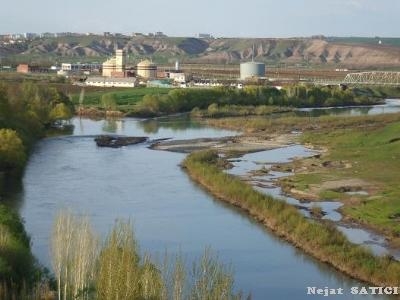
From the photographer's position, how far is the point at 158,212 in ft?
34.2

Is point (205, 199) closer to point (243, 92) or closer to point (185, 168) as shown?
point (185, 168)

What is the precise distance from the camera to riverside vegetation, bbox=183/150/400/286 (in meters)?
7.57

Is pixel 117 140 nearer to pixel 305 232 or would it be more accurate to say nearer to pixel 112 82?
pixel 305 232

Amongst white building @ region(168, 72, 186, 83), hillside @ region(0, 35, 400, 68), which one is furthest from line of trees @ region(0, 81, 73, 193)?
hillside @ region(0, 35, 400, 68)

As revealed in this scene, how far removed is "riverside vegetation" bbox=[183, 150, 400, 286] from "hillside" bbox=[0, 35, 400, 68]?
61.1 m

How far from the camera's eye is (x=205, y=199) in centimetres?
1145

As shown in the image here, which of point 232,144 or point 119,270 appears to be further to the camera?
point 232,144

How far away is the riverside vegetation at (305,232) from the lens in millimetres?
7574

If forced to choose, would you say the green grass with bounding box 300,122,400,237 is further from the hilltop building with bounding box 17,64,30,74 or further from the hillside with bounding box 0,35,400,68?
the hillside with bounding box 0,35,400,68

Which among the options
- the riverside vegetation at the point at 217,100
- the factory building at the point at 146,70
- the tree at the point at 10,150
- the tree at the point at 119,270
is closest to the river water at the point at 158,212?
the tree at the point at 10,150

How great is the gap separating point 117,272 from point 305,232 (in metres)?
4.55

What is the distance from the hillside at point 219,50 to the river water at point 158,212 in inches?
2257

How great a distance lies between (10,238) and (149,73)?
3997 cm

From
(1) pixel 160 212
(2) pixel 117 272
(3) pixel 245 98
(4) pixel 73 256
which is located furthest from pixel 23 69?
(2) pixel 117 272
